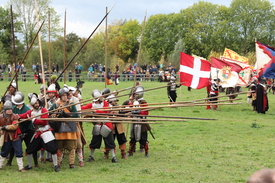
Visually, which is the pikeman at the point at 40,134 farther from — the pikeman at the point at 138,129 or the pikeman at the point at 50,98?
the pikeman at the point at 138,129

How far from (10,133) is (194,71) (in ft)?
39.5

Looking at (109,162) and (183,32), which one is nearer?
(109,162)

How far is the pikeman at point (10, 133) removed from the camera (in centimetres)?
899

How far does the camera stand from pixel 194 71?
65.4 feet

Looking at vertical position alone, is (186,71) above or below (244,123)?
above

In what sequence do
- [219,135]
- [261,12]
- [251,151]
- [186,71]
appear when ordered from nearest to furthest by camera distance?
[251,151], [219,135], [186,71], [261,12]

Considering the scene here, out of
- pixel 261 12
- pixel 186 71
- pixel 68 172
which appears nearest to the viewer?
pixel 68 172

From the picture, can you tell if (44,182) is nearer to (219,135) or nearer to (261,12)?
(219,135)

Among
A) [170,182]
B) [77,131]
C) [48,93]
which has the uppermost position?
[48,93]

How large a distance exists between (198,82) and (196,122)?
2.97 metres

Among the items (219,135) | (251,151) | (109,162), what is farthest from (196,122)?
(109,162)

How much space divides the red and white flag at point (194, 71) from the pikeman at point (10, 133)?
11.5 metres

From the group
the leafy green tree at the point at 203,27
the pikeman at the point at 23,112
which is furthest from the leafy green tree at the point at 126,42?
the pikeman at the point at 23,112

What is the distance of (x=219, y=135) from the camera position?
14.2 meters
